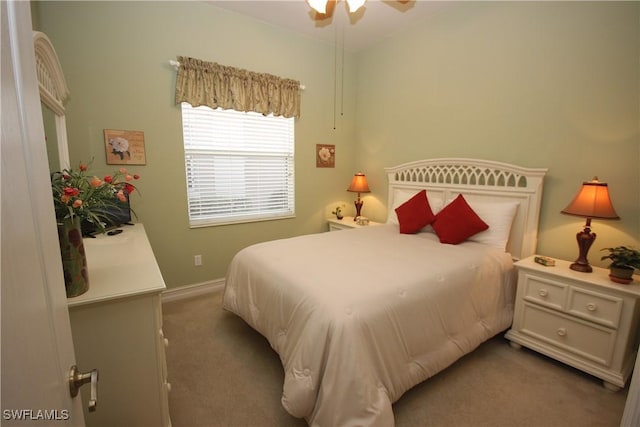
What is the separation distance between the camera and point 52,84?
1.87 meters

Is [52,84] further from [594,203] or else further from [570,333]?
[570,333]

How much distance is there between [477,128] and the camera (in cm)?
284

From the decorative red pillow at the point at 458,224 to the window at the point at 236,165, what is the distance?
6.13 ft

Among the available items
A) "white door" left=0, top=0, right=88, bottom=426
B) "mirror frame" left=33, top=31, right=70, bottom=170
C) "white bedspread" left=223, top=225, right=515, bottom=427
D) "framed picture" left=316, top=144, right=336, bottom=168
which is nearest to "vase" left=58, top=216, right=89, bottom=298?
"white door" left=0, top=0, right=88, bottom=426

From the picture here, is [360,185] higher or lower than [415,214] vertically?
higher

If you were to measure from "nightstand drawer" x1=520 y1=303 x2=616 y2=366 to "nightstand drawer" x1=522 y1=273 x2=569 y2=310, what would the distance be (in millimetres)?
62

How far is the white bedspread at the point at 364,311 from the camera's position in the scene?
1336mm

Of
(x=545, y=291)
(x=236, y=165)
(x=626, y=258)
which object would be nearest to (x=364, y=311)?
(x=545, y=291)

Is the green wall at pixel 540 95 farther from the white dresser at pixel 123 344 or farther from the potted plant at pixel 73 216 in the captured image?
the potted plant at pixel 73 216

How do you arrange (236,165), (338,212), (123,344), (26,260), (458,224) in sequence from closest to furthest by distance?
(26,260)
(123,344)
(458,224)
(236,165)
(338,212)

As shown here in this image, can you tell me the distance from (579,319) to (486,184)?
1.31m

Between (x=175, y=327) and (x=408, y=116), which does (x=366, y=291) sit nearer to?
(x=175, y=327)

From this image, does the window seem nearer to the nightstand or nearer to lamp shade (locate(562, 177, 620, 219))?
the nightstand

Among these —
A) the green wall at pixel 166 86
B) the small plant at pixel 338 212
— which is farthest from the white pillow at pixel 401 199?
the green wall at pixel 166 86
